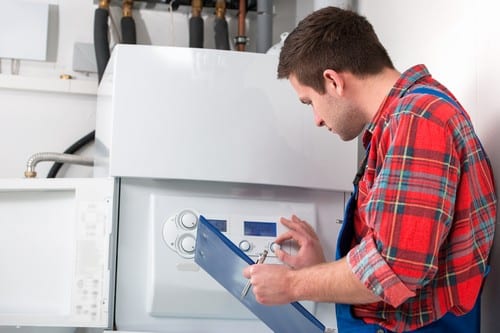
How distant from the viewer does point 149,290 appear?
4.73 ft

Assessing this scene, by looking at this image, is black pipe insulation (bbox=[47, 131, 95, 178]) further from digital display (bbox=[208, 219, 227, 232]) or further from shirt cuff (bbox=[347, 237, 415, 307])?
shirt cuff (bbox=[347, 237, 415, 307])

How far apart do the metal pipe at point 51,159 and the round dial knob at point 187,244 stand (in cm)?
72

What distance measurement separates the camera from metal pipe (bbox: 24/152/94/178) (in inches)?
77.4

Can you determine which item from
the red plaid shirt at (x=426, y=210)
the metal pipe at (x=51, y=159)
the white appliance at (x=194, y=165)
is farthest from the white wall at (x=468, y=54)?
the metal pipe at (x=51, y=159)

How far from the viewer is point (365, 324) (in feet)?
3.53

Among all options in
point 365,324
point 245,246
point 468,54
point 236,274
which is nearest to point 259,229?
point 245,246

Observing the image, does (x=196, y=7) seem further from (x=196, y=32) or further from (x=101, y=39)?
(x=101, y=39)

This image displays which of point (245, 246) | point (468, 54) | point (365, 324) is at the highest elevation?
point (468, 54)

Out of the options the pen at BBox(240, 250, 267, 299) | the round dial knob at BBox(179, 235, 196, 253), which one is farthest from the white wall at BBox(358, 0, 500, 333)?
the round dial knob at BBox(179, 235, 196, 253)

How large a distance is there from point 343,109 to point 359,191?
5.6 inches

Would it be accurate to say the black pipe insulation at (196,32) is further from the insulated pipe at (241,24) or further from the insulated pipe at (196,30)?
the insulated pipe at (241,24)

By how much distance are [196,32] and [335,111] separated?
1131 millimetres

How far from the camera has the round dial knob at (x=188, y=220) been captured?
1.47 metres

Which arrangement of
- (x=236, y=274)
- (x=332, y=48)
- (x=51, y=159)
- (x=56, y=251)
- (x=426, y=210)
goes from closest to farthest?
(x=426, y=210)
(x=332, y=48)
(x=236, y=274)
(x=56, y=251)
(x=51, y=159)
